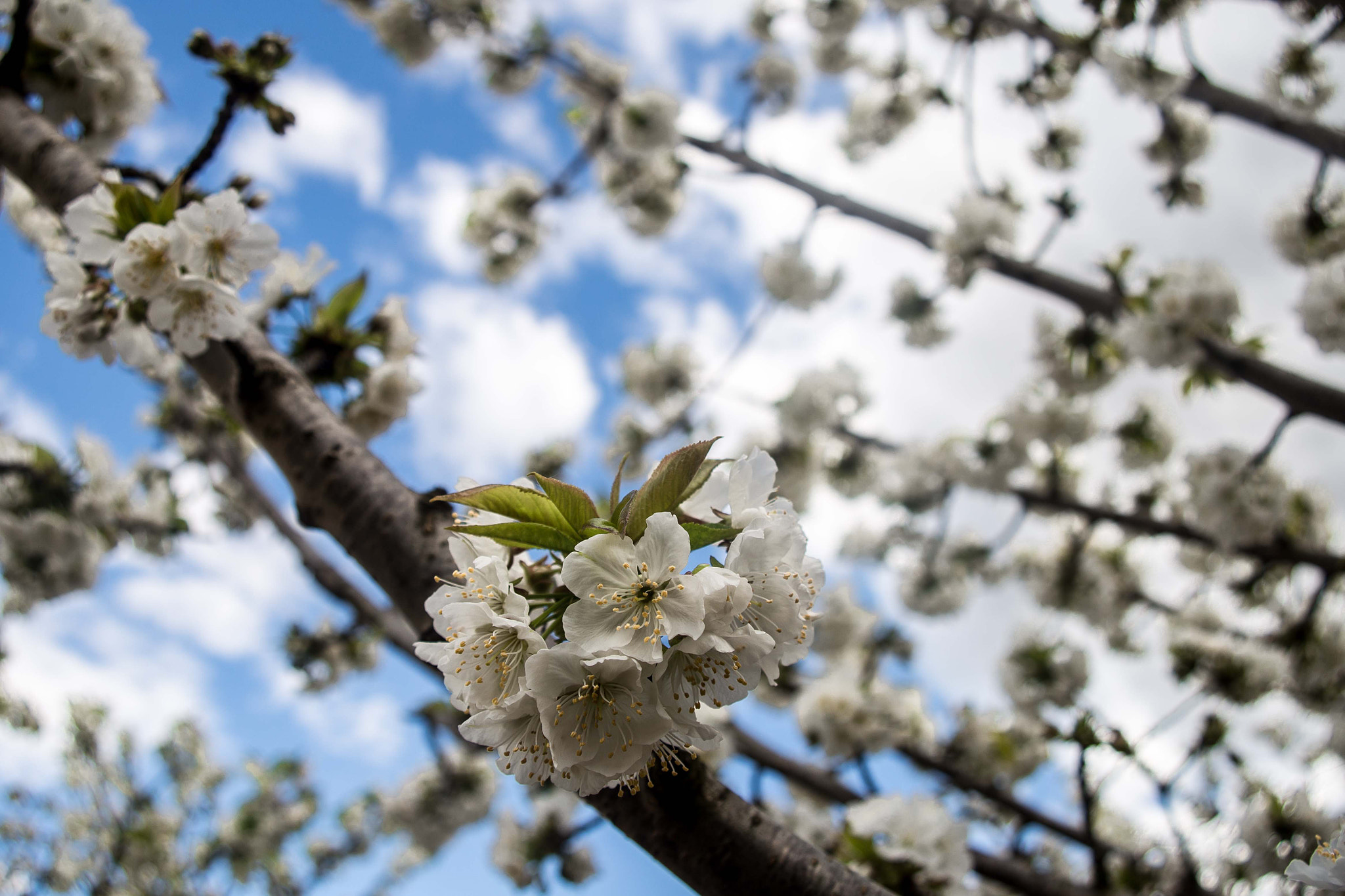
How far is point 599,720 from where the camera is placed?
99 centimetres

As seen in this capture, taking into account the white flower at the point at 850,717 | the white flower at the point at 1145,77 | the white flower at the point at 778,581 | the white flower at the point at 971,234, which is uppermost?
the white flower at the point at 1145,77

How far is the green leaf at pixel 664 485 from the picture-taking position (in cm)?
100

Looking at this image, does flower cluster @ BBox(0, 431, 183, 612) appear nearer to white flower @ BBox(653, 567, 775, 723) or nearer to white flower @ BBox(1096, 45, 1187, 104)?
white flower @ BBox(653, 567, 775, 723)

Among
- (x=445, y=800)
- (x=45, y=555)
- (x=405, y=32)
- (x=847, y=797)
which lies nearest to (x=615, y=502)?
(x=847, y=797)

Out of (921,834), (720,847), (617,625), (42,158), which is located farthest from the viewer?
(921,834)

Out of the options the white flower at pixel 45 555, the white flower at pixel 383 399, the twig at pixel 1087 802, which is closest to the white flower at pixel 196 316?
the white flower at pixel 383 399

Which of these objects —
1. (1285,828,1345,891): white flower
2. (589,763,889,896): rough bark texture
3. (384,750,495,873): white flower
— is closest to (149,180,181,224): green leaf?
(589,763,889,896): rough bark texture

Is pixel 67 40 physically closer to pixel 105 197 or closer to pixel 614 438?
pixel 105 197

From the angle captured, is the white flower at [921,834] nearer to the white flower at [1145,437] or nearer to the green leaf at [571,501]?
the green leaf at [571,501]

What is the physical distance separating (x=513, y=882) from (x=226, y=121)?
4.32m

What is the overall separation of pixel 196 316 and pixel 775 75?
5663 mm

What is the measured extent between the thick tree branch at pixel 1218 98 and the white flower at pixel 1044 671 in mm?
3169

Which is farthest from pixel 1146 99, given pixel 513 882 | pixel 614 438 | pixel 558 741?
pixel 513 882

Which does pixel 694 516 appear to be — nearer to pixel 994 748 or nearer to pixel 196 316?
pixel 196 316
